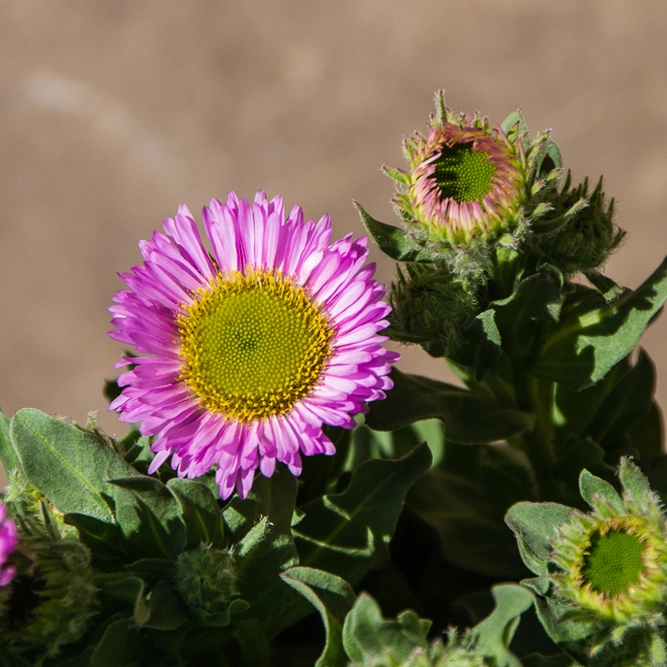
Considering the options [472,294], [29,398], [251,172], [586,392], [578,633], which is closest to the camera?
[578,633]

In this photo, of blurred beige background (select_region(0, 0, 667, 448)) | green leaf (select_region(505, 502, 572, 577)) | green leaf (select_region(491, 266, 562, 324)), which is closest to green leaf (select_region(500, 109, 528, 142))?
green leaf (select_region(491, 266, 562, 324))

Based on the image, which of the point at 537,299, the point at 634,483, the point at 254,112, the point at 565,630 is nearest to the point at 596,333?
the point at 537,299

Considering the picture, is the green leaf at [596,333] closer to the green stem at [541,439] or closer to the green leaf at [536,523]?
the green stem at [541,439]

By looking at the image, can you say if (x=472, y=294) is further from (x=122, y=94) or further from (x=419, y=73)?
(x=122, y=94)

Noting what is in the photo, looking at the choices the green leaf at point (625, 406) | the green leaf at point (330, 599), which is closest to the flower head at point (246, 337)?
the green leaf at point (330, 599)

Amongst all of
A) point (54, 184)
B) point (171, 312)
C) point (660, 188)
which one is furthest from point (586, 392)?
point (54, 184)
